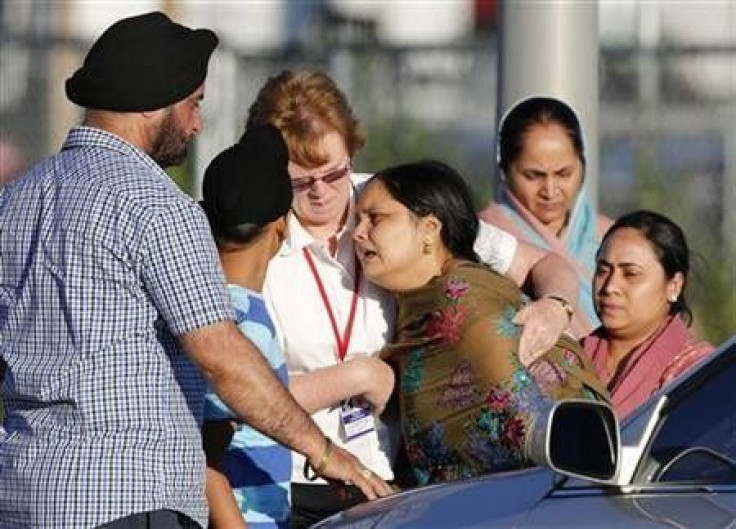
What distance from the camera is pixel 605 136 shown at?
12391 millimetres

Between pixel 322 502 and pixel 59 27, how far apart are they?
734cm

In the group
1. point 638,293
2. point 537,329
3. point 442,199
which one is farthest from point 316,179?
point 638,293

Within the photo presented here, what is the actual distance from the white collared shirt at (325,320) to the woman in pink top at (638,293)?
60cm

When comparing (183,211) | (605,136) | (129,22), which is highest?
(129,22)

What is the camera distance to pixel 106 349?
5.05 m

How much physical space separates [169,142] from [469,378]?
0.92 m

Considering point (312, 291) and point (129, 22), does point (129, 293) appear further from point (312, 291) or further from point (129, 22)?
point (312, 291)

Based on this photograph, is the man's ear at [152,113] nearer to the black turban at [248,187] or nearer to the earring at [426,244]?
the black turban at [248,187]

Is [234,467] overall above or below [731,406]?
below

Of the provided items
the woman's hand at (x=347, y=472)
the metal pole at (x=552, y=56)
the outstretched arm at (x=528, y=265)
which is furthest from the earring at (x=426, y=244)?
the metal pole at (x=552, y=56)

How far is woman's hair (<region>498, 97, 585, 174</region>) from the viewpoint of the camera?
690 cm

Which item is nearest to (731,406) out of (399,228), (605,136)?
(399,228)

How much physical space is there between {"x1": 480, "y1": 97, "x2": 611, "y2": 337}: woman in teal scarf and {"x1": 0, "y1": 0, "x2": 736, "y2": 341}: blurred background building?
16.2ft

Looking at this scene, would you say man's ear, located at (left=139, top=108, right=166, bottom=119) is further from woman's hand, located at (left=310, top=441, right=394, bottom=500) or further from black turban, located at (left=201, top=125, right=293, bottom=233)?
woman's hand, located at (left=310, top=441, right=394, bottom=500)
